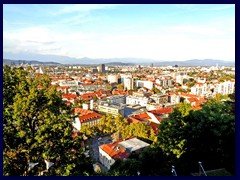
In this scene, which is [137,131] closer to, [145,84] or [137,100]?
[137,100]

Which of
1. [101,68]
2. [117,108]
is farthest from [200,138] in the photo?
[101,68]

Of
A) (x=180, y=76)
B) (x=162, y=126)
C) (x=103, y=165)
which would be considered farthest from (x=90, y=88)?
(x=162, y=126)

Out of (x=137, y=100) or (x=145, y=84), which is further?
(x=145, y=84)

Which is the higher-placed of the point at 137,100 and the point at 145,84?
the point at 145,84

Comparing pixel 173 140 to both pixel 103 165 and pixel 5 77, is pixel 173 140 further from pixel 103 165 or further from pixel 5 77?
pixel 103 165

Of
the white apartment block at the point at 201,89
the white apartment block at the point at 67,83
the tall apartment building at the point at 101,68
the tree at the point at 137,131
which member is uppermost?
the tall apartment building at the point at 101,68

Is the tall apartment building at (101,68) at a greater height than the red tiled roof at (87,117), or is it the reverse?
the tall apartment building at (101,68)

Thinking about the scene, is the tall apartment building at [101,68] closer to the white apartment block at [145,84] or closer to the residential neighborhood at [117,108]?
the residential neighborhood at [117,108]

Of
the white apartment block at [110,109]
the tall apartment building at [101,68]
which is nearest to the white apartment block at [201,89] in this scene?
the white apartment block at [110,109]
